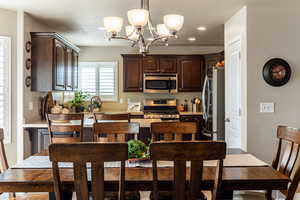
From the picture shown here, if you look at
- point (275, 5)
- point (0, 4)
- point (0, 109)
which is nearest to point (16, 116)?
point (0, 109)

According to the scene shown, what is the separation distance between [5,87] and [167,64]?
12.8 feet

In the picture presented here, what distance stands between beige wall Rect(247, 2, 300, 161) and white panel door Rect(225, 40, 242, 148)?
324 mm

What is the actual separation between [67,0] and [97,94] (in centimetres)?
394

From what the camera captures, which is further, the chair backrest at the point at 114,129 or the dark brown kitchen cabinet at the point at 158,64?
the dark brown kitchen cabinet at the point at 158,64

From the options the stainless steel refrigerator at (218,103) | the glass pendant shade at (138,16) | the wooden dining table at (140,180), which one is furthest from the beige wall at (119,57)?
the wooden dining table at (140,180)

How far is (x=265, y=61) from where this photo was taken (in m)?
4.17

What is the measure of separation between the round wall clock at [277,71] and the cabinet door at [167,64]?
3431mm

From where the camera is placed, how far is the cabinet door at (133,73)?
290 inches

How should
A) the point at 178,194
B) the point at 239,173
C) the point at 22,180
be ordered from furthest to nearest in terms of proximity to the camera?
the point at 239,173, the point at 22,180, the point at 178,194

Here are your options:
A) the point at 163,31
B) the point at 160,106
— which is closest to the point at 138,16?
the point at 163,31

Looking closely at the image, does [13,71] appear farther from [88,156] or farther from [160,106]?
[160,106]

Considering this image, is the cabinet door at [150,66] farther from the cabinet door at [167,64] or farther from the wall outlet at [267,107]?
the wall outlet at [267,107]

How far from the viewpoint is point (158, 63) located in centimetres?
739

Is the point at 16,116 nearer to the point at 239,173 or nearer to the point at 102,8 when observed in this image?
the point at 102,8
